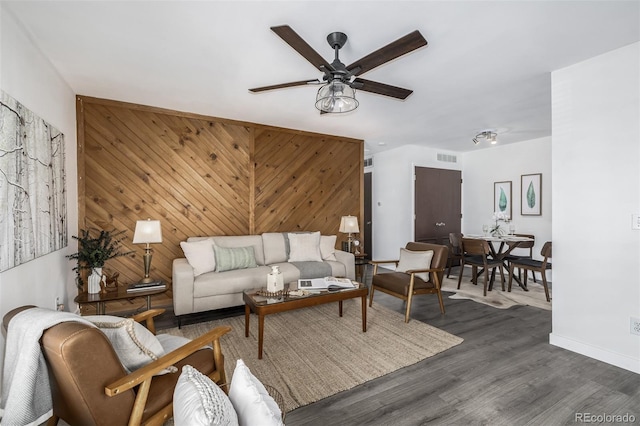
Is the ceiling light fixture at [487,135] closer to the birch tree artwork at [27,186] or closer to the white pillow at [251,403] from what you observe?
the white pillow at [251,403]

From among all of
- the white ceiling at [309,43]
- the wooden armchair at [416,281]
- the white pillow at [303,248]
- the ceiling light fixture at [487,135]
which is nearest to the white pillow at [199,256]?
the white pillow at [303,248]

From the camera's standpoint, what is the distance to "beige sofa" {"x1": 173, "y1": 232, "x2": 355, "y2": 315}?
3.35 meters

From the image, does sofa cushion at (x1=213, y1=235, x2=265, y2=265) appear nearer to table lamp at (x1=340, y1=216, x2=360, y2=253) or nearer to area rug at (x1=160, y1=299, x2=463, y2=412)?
area rug at (x1=160, y1=299, x2=463, y2=412)

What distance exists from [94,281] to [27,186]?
1.35 m

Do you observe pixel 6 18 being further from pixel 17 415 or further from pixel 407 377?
pixel 407 377

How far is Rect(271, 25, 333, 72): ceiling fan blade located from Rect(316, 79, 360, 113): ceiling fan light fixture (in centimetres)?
16

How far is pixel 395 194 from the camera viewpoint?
6316 millimetres

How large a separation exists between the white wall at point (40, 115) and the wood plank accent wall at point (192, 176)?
313 mm

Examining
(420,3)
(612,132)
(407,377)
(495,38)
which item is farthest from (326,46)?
(407,377)

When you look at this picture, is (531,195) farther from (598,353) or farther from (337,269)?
(337,269)

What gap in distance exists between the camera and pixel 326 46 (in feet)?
7.84

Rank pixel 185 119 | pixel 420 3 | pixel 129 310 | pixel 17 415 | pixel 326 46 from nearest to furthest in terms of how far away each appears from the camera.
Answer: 1. pixel 17 415
2. pixel 420 3
3. pixel 326 46
4. pixel 129 310
5. pixel 185 119

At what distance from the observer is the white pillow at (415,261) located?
361 centimetres

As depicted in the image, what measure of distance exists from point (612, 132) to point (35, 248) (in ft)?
15.1
